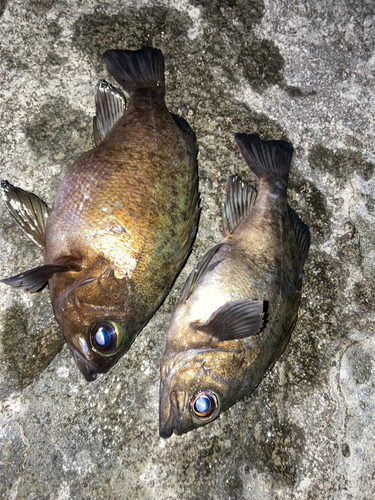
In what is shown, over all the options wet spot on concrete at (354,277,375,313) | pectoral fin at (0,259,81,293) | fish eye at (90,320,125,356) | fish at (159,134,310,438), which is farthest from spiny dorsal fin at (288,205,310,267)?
pectoral fin at (0,259,81,293)

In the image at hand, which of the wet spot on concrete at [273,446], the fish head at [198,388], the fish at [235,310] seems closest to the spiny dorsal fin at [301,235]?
the fish at [235,310]

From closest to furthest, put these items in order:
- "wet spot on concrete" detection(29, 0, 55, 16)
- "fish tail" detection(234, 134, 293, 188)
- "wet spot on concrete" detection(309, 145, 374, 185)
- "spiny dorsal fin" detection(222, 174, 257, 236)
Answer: "spiny dorsal fin" detection(222, 174, 257, 236) < "fish tail" detection(234, 134, 293, 188) < "wet spot on concrete" detection(29, 0, 55, 16) < "wet spot on concrete" detection(309, 145, 374, 185)

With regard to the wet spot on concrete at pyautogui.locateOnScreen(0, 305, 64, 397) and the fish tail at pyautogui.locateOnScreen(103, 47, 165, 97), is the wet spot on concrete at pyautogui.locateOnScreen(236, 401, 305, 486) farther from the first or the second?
the fish tail at pyautogui.locateOnScreen(103, 47, 165, 97)

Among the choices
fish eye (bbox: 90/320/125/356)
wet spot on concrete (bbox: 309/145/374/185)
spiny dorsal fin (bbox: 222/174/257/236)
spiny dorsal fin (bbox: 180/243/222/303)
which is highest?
wet spot on concrete (bbox: 309/145/374/185)

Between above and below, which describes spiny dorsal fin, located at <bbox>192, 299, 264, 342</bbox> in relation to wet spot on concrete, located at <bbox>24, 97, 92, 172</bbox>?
below

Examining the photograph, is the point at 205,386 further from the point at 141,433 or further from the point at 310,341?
the point at 310,341

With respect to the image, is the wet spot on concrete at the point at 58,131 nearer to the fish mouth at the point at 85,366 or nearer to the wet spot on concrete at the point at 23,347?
the wet spot on concrete at the point at 23,347

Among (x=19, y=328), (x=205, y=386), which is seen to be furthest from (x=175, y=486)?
(x=19, y=328)
